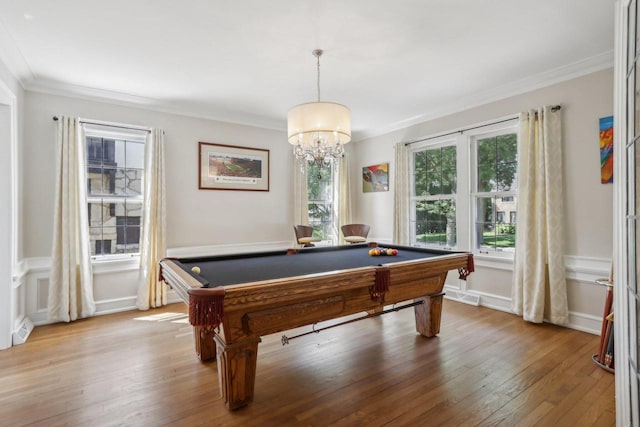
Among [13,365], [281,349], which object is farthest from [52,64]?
[281,349]

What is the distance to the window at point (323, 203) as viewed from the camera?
220 inches

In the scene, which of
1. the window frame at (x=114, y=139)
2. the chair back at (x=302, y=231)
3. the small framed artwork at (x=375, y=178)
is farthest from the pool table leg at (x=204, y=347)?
the small framed artwork at (x=375, y=178)

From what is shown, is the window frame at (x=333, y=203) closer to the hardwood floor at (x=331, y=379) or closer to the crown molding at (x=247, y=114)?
the crown molding at (x=247, y=114)

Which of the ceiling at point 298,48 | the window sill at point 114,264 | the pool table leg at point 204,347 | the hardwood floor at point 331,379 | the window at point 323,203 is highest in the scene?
the ceiling at point 298,48

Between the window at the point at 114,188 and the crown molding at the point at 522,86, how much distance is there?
3.95m

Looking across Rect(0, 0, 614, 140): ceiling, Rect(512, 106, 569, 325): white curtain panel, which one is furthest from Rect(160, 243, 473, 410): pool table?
Rect(0, 0, 614, 140): ceiling

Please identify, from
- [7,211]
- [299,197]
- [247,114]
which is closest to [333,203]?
[299,197]

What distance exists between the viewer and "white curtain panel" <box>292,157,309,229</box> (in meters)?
5.20

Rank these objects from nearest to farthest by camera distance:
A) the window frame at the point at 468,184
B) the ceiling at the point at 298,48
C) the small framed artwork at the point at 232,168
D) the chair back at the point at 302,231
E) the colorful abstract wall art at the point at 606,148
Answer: the ceiling at the point at 298,48 < the colorful abstract wall art at the point at 606,148 < the window frame at the point at 468,184 < the small framed artwork at the point at 232,168 < the chair back at the point at 302,231

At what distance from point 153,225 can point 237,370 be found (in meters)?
2.76

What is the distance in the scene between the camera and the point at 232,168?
4727 mm

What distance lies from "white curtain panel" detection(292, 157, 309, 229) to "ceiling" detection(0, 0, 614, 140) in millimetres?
1329

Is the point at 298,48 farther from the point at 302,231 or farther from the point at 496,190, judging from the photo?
the point at 496,190

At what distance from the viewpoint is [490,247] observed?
4.09 m
